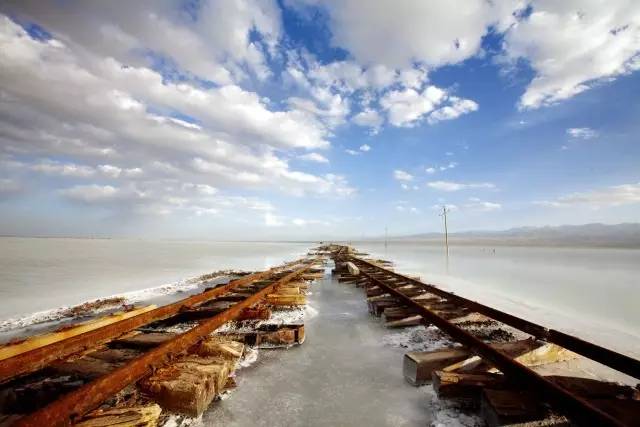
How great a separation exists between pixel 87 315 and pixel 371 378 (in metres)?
7.72

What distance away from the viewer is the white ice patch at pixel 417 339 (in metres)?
4.67

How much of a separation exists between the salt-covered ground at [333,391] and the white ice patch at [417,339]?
0.10 ft

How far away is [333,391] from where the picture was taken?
331 cm

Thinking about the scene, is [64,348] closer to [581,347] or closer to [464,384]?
[464,384]

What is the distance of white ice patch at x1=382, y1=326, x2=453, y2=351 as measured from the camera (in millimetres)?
4668

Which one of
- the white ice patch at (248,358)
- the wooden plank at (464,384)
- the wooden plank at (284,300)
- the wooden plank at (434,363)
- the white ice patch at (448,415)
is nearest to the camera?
the white ice patch at (448,415)

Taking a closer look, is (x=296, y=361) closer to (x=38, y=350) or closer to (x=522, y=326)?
(x=38, y=350)

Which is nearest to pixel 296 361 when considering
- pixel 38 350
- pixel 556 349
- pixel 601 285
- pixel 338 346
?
pixel 338 346

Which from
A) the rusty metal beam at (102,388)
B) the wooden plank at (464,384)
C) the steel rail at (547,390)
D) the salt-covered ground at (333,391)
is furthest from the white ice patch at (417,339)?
the rusty metal beam at (102,388)

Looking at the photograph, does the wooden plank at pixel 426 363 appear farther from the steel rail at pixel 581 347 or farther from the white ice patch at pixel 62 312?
the white ice patch at pixel 62 312

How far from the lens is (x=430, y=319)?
529cm

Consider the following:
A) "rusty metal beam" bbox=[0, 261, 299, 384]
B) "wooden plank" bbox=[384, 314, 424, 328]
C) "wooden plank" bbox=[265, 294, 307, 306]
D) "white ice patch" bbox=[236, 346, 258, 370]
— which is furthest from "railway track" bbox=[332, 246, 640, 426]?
"rusty metal beam" bbox=[0, 261, 299, 384]

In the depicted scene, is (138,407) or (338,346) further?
(338,346)

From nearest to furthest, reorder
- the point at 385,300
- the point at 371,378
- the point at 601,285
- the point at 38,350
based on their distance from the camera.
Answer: the point at 38,350
the point at 371,378
the point at 385,300
the point at 601,285
